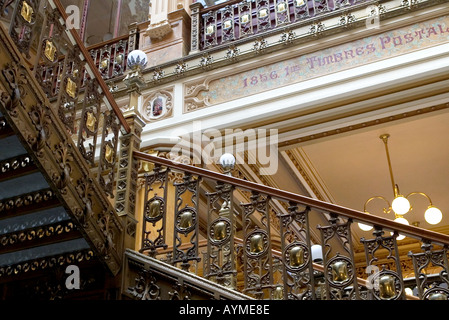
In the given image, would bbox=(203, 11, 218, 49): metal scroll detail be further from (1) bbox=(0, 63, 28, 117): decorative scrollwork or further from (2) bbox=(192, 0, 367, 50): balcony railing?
(1) bbox=(0, 63, 28, 117): decorative scrollwork

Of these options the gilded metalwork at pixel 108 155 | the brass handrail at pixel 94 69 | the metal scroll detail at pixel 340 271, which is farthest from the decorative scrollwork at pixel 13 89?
the metal scroll detail at pixel 340 271

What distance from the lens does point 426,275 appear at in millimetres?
2902

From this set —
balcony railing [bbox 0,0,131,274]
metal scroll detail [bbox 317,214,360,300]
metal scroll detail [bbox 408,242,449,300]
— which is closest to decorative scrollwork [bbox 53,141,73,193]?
balcony railing [bbox 0,0,131,274]

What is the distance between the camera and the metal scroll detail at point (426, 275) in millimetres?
2834

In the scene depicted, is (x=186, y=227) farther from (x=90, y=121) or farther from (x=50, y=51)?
(x=50, y=51)

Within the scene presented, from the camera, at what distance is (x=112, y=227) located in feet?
11.4

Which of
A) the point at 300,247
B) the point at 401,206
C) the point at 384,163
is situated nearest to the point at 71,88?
the point at 300,247

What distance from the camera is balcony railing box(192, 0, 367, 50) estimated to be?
22.5 ft

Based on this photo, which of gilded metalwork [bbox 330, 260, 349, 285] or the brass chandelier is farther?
the brass chandelier

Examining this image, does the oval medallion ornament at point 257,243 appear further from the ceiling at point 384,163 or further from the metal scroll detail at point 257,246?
the ceiling at point 384,163

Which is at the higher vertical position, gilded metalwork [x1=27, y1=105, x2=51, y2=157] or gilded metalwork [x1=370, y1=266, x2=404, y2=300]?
gilded metalwork [x1=27, y1=105, x2=51, y2=157]

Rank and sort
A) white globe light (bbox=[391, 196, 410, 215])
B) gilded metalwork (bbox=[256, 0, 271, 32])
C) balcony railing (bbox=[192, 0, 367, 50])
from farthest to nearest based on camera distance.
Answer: gilded metalwork (bbox=[256, 0, 271, 32]) < balcony railing (bbox=[192, 0, 367, 50]) < white globe light (bbox=[391, 196, 410, 215])

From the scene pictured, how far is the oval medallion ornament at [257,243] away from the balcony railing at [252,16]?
414cm

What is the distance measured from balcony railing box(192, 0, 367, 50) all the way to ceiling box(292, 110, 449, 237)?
5.50 feet
